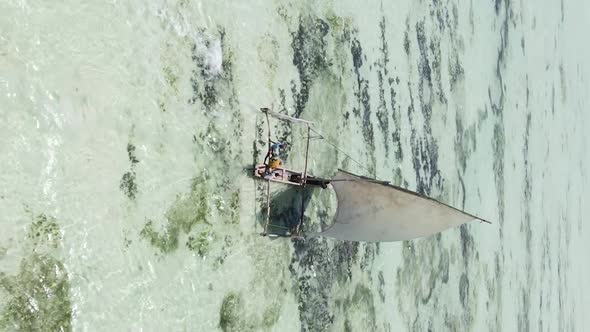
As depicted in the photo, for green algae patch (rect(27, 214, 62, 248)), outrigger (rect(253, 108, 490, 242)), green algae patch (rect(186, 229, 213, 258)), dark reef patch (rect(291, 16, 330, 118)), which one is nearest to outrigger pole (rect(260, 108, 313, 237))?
outrigger (rect(253, 108, 490, 242))

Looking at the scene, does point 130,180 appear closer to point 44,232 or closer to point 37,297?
point 44,232

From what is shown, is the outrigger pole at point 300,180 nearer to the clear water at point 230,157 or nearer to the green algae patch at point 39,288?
the clear water at point 230,157

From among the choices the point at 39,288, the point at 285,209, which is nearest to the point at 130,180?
the point at 39,288

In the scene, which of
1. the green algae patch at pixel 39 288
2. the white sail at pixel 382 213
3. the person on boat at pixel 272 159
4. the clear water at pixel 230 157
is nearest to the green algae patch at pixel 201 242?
the clear water at pixel 230 157

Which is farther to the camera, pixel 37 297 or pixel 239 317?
pixel 239 317

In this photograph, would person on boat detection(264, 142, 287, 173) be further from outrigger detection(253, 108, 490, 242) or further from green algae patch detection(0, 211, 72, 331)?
green algae patch detection(0, 211, 72, 331)

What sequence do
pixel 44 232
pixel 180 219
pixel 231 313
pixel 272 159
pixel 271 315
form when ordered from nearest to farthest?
1. pixel 44 232
2. pixel 180 219
3. pixel 231 313
4. pixel 272 159
5. pixel 271 315
